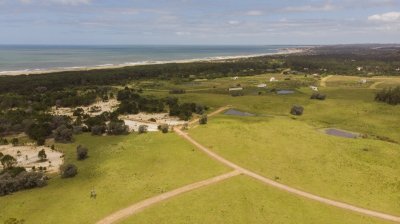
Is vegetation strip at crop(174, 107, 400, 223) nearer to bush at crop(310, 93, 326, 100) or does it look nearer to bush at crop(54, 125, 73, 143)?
bush at crop(54, 125, 73, 143)

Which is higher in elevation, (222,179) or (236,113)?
(236,113)

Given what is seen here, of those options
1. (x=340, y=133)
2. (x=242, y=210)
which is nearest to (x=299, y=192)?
(x=242, y=210)

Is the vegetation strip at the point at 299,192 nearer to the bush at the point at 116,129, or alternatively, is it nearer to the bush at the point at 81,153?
the bush at the point at 116,129

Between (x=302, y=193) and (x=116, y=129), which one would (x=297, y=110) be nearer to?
(x=116, y=129)

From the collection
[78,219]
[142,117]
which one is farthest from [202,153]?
[142,117]

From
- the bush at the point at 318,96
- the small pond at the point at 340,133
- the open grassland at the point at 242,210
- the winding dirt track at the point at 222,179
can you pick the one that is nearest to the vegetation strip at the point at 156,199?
the winding dirt track at the point at 222,179

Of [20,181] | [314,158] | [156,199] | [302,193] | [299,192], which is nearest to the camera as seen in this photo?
[156,199]
